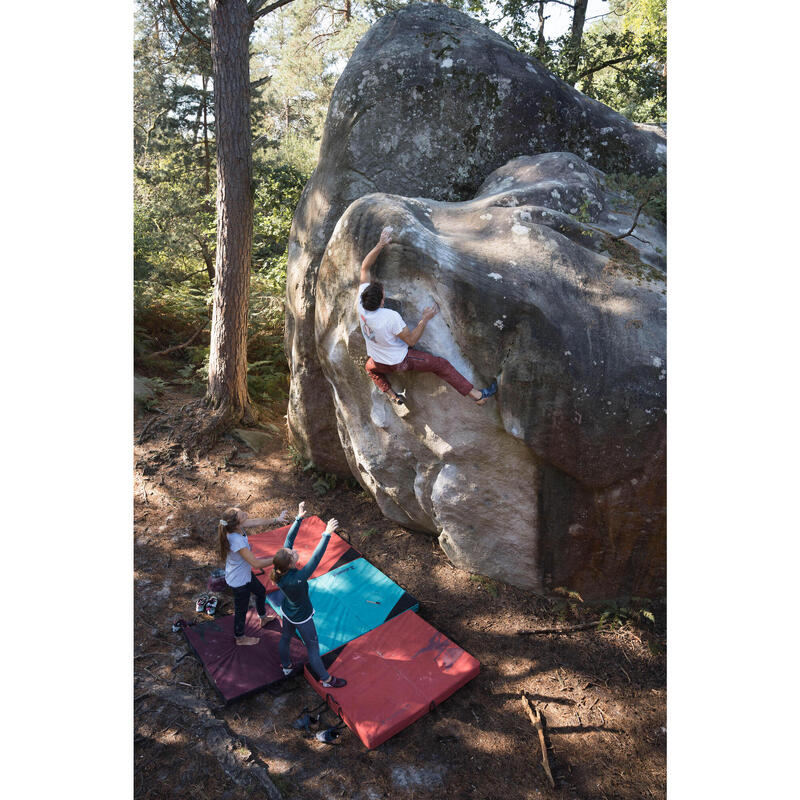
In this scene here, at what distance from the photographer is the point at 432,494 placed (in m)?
6.25

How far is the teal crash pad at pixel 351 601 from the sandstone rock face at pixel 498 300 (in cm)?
87

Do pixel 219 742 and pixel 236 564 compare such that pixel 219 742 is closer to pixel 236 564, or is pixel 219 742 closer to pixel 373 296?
pixel 236 564

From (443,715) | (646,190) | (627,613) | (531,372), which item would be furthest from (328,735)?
(646,190)

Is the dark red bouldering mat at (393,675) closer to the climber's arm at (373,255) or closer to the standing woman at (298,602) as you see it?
the standing woman at (298,602)

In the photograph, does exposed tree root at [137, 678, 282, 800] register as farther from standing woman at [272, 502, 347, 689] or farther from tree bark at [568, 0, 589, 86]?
tree bark at [568, 0, 589, 86]

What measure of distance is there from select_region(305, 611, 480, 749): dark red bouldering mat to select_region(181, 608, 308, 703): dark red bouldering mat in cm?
39

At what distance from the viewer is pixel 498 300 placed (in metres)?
5.12

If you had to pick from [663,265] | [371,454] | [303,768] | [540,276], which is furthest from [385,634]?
[663,265]

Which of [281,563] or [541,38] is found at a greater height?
[541,38]

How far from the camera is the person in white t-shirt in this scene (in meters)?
5.16

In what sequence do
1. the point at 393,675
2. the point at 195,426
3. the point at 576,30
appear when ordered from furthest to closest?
the point at 576,30 → the point at 195,426 → the point at 393,675

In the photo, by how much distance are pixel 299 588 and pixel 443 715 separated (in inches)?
67.5

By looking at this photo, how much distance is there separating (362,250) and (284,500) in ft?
13.6

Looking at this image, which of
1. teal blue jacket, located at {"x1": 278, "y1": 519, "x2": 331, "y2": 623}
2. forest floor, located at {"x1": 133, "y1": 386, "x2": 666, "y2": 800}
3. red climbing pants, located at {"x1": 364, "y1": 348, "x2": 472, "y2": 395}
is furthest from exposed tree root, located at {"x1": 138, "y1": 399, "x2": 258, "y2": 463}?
red climbing pants, located at {"x1": 364, "y1": 348, "x2": 472, "y2": 395}
